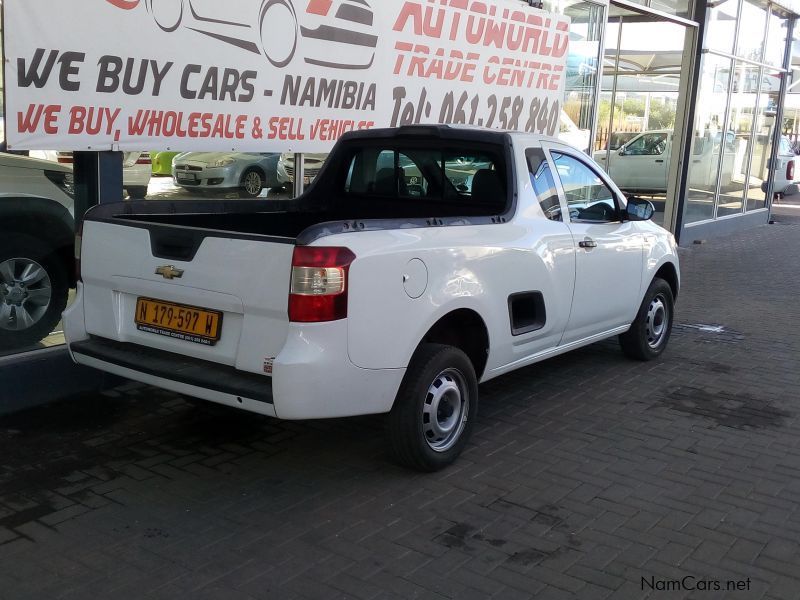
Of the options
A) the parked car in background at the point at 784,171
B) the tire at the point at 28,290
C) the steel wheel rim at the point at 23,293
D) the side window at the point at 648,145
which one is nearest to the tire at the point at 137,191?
the tire at the point at 28,290

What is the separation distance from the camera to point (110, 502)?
4129 millimetres

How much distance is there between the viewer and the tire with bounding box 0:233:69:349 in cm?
545

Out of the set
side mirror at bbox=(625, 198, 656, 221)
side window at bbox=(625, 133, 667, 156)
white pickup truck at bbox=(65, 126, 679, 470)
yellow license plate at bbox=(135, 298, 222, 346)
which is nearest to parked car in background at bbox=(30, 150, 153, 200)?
white pickup truck at bbox=(65, 126, 679, 470)

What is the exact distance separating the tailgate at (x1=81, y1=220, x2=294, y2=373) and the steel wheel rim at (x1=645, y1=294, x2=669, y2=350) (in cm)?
382

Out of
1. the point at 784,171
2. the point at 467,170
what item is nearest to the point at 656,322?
the point at 467,170

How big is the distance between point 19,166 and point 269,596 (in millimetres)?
3304

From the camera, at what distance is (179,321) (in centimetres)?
423

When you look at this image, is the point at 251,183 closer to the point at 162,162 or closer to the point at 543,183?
the point at 162,162

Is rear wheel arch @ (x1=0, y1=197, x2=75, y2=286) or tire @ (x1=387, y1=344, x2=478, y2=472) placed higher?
rear wheel arch @ (x1=0, y1=197, x2=75, y2=286)

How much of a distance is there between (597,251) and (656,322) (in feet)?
4.92

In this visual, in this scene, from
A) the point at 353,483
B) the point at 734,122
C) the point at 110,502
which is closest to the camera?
the point at 110,502

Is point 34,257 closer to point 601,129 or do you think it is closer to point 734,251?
point 734,251

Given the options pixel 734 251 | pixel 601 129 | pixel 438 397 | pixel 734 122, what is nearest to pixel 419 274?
pixel 438 397

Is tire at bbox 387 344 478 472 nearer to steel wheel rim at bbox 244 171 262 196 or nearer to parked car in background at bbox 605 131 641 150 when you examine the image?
steel wheel rim at bbox 244 171 262 196
